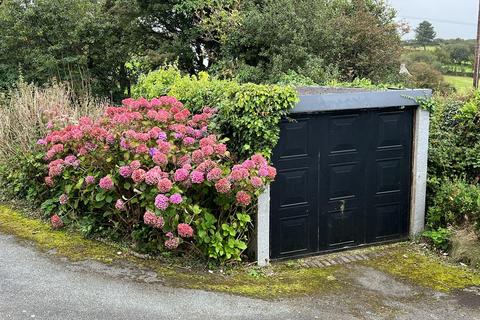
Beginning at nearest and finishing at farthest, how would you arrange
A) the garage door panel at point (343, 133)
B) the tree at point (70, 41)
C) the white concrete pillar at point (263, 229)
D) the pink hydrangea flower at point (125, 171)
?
the pink hydrangea flower at point (125, 171)
the white concrete pillar at point (263, 229)
the garage door panel at point (343, 133)
the tree at point (70, 41)

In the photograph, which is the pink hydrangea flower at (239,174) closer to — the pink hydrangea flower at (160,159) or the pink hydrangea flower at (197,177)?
the pink hydrangea flower at (197,177)

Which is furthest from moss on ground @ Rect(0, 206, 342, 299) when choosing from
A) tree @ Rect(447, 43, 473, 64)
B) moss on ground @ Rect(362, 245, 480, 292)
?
tree @ Rect(447, 43, 473, 64)

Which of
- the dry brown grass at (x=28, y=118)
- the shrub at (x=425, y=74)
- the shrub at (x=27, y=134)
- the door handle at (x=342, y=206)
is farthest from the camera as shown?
the shrub at (x=425, y=74)

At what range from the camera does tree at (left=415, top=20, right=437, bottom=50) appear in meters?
27.8

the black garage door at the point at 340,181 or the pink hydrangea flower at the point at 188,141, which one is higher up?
the pink hydrangea flower at the point at 188,141

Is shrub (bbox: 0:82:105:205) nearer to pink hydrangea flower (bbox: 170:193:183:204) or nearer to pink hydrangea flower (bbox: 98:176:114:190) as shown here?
pink hydrangea flower (bbox: 98:176:114:190)

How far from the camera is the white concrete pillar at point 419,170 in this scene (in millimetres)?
6242

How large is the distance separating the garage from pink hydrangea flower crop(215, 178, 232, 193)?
2.03 ft

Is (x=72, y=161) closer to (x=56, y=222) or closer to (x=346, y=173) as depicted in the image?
(x=56, y=222)

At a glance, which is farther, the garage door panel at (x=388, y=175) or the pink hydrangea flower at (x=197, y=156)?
the garage door panel at (x=388, y=175)

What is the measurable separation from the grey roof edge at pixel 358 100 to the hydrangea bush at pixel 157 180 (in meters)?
0.85

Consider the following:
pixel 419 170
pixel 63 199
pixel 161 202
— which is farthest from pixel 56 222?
pixel 419 170

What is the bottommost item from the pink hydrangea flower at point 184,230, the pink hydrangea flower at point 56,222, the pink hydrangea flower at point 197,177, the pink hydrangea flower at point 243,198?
the pink hydrangea flower at point 56,222

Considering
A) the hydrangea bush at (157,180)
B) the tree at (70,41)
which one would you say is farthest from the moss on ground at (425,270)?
the tree at (70,41)
